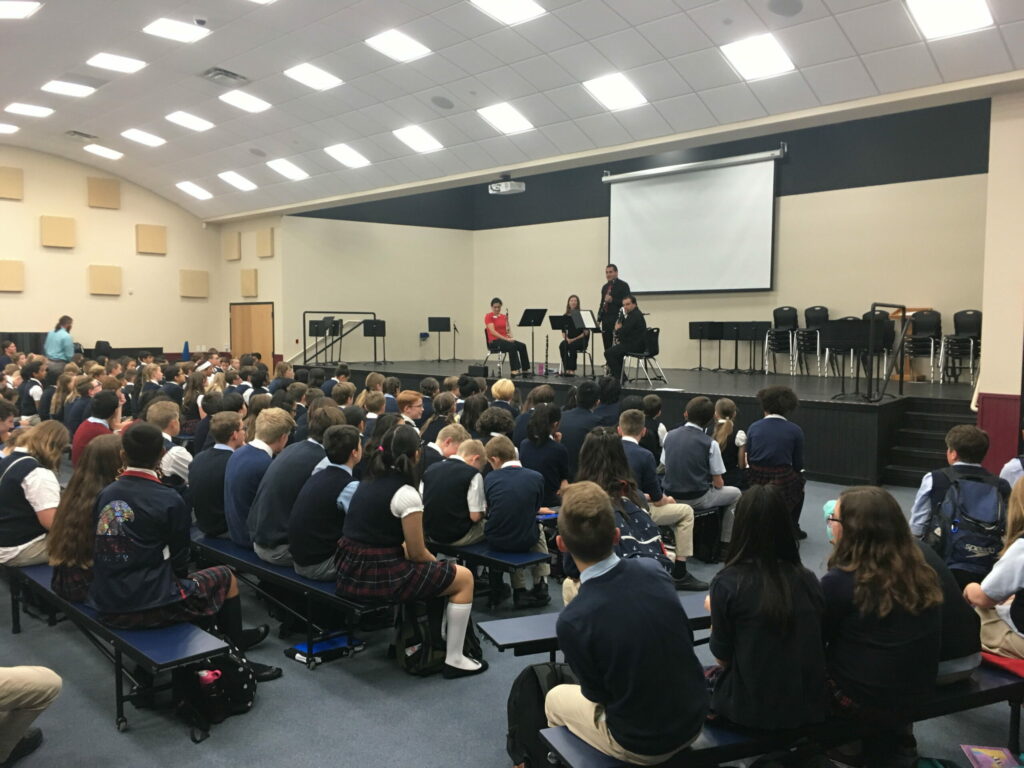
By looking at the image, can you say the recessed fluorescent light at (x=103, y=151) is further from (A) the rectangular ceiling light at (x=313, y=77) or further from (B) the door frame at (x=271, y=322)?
(A) the rectangular ceiling light at (x=313, y=77)

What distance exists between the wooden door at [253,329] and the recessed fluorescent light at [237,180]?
8.23ft

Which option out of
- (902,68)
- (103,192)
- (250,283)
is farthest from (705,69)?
(103,192)

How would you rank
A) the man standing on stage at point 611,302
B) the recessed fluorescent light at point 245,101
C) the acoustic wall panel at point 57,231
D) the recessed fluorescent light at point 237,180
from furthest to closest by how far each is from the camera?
the acoustic wall panel at point 57,231 < the recessed fluorescent light at point 237,180 < the recessed fluorescent light at point 245,101 < the man standing on stage at point 611,302

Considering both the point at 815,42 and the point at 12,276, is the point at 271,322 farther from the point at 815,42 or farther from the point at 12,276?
the point at 815,42

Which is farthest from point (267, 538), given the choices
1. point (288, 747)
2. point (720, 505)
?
point (720, 505)

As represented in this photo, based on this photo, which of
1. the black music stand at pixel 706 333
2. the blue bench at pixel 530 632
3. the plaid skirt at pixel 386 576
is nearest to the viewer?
the blue bench at pixel 530 632

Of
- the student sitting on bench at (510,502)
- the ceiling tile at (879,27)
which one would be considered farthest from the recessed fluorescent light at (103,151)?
the student sitting on bench at (510,502)

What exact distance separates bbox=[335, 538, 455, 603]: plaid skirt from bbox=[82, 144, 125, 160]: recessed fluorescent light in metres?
14.7

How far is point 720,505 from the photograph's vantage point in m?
5.16

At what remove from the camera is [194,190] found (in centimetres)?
1625


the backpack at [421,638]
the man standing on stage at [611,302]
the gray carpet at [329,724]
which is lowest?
the gray carpet at [329,724]

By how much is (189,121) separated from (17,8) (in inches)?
158

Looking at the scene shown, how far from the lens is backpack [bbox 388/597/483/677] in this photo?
353 cm

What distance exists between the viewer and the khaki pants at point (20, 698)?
252 cm
